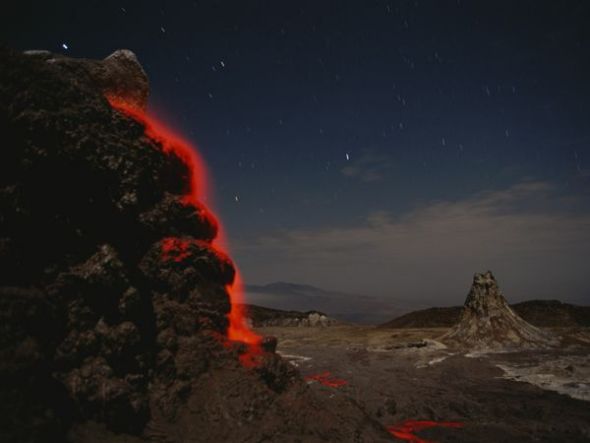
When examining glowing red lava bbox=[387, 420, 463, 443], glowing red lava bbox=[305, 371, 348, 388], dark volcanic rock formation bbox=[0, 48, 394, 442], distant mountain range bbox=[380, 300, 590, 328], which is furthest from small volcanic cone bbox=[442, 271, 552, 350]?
dark volcanic rock formation bbox=[0, 48, 394, 442]

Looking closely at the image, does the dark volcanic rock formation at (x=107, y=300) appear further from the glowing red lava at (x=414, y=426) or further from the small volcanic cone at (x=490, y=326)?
the small volcanic cone at (x=490, y=326)

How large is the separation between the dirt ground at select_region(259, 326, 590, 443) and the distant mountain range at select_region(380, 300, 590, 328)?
15.1 meters

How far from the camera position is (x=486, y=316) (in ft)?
78.3

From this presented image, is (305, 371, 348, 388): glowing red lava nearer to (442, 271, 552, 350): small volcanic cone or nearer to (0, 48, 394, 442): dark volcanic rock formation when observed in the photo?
(0, 48, 394, 442): dark volcanic rock formation

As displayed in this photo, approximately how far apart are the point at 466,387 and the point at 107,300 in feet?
42.0

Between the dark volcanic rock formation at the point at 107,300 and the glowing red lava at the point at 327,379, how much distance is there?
714 centimetres

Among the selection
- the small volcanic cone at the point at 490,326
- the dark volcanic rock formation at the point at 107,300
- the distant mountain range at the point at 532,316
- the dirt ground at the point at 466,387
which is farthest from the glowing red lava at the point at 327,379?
the distant mountain range at the point at 532,316

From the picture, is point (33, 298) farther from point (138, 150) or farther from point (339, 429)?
point (339, 429)

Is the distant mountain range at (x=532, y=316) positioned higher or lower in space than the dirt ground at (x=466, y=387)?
higher

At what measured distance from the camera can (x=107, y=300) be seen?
20.4 feet

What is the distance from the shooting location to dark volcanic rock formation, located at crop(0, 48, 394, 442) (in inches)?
208

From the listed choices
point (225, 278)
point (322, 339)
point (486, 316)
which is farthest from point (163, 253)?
point (322, 339)

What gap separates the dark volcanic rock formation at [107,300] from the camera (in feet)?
17.3

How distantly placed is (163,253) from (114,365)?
207cm
